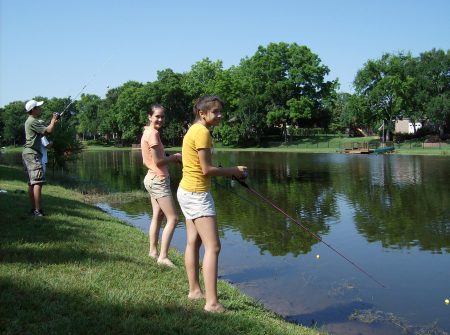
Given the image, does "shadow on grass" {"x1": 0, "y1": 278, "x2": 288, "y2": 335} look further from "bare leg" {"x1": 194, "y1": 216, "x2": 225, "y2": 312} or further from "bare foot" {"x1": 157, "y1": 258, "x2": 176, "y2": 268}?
"bare foot" {"x1": 157, "y1": 258, "x2": 176, "y2": 268}

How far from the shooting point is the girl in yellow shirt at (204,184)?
4.39 metres

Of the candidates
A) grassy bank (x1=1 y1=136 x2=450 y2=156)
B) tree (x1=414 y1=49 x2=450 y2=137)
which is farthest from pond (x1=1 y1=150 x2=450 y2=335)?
tree (x1=414 y1=49 x2=450 y2=137)

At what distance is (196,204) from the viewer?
4.41 metres

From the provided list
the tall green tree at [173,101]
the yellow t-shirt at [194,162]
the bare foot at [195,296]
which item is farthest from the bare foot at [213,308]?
the tall green tree at [173,101]

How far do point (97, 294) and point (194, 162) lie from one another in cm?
157

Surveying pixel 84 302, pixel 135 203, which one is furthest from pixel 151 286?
pixel 135 203

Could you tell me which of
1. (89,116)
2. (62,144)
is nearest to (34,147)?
(62,144)

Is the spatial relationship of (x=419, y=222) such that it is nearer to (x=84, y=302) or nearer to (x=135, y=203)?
(x=135, y=203)

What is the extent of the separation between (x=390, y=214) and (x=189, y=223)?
10986 millimetres

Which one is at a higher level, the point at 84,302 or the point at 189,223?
the point at 189,223

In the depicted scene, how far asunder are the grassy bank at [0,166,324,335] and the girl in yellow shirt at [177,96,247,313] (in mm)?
396

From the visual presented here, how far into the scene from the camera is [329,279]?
27.1 feet

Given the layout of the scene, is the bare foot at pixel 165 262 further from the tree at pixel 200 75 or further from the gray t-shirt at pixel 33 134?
the tree at pixel 200 75

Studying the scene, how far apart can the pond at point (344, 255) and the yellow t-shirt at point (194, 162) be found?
2.18 metres
